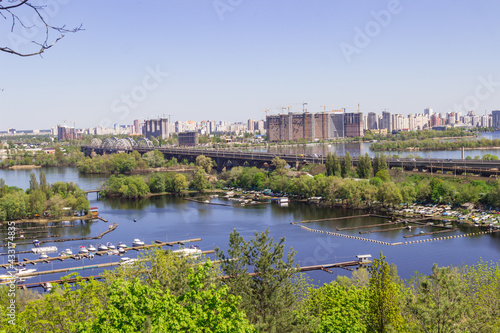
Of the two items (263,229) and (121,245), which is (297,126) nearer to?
(263,229)

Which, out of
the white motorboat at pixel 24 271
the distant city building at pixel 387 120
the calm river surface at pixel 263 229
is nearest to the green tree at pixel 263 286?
the calm river surface at pixel 263 229

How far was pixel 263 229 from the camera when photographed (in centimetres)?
1138

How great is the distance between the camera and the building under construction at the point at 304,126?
46219mm

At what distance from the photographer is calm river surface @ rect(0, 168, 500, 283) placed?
8.81 metres

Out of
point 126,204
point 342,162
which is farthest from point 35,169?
point 342,162

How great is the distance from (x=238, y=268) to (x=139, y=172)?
22.1 meters

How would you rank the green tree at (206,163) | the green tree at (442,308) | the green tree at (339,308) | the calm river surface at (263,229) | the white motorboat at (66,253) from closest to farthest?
the green tree at (442,308) < the green tree at (339,308) < the calm river surface at (263,229) < the white motorboat at (66,253) < the green tree at (206,163)

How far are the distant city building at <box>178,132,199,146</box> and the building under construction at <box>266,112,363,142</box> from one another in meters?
6.80

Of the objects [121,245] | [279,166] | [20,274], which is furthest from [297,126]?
[20,274]

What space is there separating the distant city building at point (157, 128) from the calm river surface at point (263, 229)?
4112cm

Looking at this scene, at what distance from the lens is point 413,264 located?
27.6 feet

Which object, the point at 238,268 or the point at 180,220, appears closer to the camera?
the point at 238,268

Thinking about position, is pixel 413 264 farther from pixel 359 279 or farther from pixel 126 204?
pixel 126 204

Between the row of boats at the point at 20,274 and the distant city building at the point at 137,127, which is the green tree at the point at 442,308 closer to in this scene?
the row of boats at the point at 20,274
